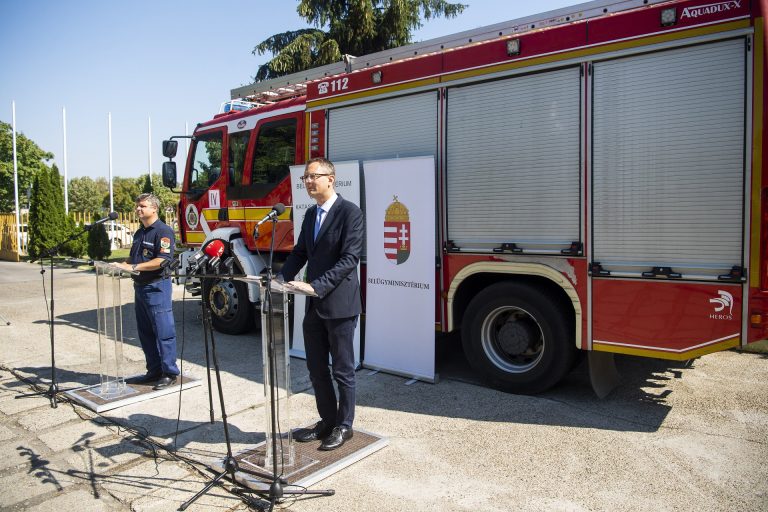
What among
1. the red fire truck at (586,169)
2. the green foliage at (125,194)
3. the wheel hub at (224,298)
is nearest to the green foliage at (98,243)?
the wheel hub at (224,298)

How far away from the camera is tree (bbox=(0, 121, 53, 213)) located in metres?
42.5

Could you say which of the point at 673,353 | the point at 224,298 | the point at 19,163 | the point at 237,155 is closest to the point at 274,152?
the point at 237,155

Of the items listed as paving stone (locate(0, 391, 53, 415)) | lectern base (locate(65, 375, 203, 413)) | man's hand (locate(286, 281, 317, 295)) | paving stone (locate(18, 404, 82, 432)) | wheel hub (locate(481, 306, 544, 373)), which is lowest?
paving stone (locate(18, 404, 82, 432))

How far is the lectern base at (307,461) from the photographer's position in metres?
3.55

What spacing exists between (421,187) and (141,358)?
406 cm

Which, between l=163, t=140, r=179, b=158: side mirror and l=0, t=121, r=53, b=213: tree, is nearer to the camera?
l=163, t=140, r=179, b=158: side mirror

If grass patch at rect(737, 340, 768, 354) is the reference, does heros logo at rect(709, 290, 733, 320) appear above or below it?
above

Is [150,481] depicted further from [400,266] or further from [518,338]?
[518,338]

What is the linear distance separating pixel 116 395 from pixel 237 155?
11.7ft

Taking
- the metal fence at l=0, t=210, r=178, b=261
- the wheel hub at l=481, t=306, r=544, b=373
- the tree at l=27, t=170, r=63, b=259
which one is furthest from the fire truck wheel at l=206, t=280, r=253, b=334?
the tree at l=27, t=170, r=63, b=259

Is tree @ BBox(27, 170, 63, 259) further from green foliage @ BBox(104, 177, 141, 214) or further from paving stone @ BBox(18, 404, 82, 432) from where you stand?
green foliage @ BBox(104, 177, 141, 214)

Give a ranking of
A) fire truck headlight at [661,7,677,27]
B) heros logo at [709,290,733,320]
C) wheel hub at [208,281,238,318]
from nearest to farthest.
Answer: heros logo at [709,290,733,320] < fire truck headlight at [661,7,677,27] < wheel hub at [208,281,238,318]

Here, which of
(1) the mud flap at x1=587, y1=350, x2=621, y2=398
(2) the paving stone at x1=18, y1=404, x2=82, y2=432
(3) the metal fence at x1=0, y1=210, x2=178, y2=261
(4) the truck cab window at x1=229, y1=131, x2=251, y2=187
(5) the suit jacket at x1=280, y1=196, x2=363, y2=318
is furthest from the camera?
(3) the metal fence at x1=0, y1=210, x2=178, y2=261

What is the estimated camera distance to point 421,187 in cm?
530
